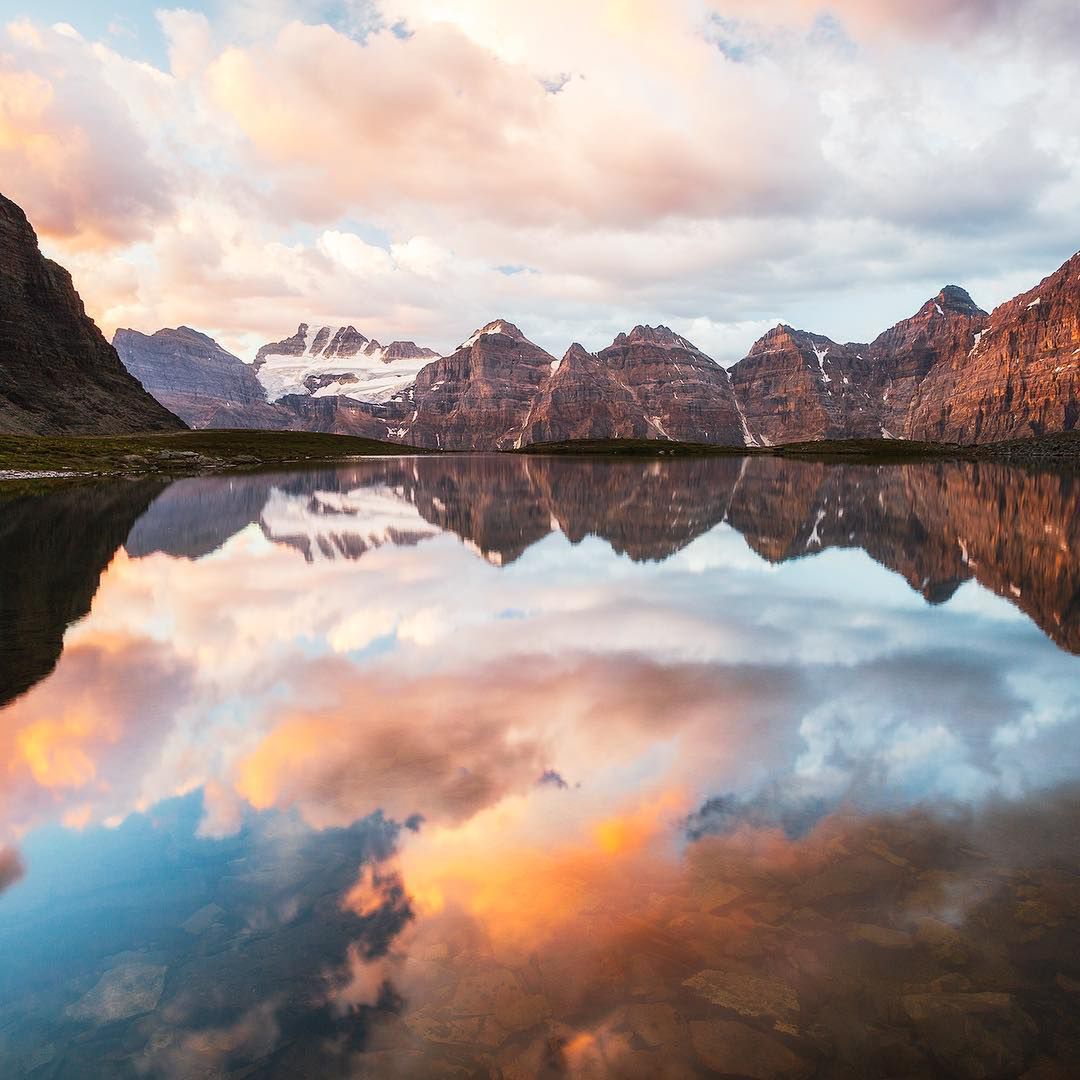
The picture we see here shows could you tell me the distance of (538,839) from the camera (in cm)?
894

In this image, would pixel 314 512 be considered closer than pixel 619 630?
No

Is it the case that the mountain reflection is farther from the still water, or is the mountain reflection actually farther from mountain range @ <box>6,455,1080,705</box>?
the still water

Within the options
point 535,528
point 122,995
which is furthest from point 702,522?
point 122,995

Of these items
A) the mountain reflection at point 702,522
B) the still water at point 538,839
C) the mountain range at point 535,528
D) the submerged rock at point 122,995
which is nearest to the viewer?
the still water at point 538,839

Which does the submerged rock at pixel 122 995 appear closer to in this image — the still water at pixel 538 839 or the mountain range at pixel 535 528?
the still water at pixel 538 839

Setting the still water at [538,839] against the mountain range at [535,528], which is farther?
the mountain range at [535,528]

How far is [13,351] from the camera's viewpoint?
629ft

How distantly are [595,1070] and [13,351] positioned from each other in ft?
782

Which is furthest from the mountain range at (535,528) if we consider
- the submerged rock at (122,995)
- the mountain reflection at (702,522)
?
the submerged rock at (122,995)

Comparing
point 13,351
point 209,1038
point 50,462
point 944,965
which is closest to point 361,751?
point 209,1038

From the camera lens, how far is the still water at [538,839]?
20.1 feet

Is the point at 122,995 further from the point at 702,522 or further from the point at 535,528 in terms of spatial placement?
the point at 702,522

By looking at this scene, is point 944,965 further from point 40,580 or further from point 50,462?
point 50,462

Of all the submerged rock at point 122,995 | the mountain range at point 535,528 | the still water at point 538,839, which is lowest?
the submerged rock at point 122,995
